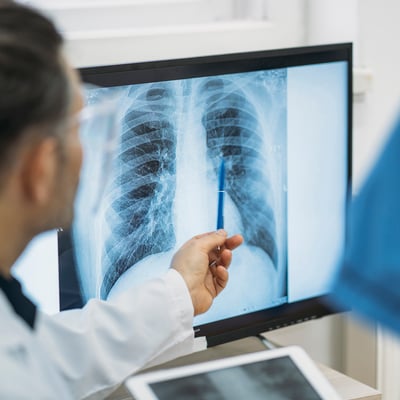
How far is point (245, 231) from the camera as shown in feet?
5.50

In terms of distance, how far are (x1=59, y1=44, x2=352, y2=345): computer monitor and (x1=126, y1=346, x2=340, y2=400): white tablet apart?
432 millimetres

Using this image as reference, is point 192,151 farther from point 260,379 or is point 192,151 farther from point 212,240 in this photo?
point 260,379

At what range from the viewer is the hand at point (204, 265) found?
4.52 ft

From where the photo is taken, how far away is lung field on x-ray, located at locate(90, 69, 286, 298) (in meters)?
1.53

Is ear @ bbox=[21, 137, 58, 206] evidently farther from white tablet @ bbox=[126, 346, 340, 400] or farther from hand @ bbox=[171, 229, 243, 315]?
hand @ bbox=[171, 229, 243, 315]

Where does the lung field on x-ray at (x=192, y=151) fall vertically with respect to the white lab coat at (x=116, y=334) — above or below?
above

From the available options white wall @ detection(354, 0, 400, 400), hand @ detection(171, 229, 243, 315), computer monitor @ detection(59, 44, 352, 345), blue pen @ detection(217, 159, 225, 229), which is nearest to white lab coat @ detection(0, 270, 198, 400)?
hand @ detection(171, 229, 243, 315)

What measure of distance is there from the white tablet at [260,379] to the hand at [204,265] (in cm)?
22

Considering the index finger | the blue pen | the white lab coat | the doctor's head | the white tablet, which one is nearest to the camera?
the doctor's head

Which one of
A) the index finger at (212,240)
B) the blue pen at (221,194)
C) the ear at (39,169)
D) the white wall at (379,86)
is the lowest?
the index finger at (212,240)

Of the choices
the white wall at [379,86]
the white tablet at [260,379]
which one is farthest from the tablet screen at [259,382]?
the white wall at [379,86]

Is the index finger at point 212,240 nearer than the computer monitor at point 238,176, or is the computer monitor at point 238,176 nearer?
the index finger at point 212,240

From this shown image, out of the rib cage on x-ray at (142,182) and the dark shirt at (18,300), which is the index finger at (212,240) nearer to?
the rib cage on x-ray at (142,182)

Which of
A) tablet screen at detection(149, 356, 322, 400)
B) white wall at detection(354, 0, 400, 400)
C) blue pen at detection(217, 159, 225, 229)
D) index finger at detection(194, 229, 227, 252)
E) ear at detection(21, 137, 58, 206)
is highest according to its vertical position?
white wall at detection(354, 0, 400, 400)
